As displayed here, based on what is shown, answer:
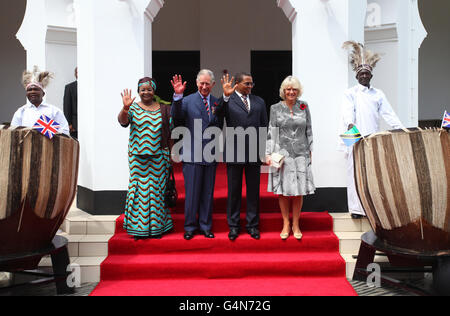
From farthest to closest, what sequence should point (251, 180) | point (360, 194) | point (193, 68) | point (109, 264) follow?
point (193, 68), point (251, 180), point (109, 264), point (360, 194)

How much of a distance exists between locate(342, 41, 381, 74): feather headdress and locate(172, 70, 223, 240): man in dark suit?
1.77m

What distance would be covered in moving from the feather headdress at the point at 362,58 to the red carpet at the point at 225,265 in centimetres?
190

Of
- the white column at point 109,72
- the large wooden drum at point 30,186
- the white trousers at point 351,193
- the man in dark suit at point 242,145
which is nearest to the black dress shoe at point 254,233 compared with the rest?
the man in dark suit at point 242,145

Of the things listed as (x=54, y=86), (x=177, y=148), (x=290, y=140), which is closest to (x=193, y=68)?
(x=54, y=86)

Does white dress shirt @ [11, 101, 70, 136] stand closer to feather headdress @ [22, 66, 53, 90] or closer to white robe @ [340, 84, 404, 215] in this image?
feather headdress @ [22, 66, 53, 90]

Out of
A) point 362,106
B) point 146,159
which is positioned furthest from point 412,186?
→ point 146,159

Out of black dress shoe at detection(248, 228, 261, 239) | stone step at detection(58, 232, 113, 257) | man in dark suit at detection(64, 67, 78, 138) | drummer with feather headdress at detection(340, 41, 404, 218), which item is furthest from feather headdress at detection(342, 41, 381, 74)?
man in dark suit at detection(64, 67, 78, 138)

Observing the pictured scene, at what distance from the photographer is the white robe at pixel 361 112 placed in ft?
14.9

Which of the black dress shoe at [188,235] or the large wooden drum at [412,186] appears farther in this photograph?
the black dress shoe at [188,235]

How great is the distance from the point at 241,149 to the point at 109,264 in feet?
5.57

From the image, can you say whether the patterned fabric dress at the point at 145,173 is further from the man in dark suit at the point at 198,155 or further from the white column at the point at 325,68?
the white column at the point at 325,68

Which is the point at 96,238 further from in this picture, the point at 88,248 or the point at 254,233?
the point at 254,233
